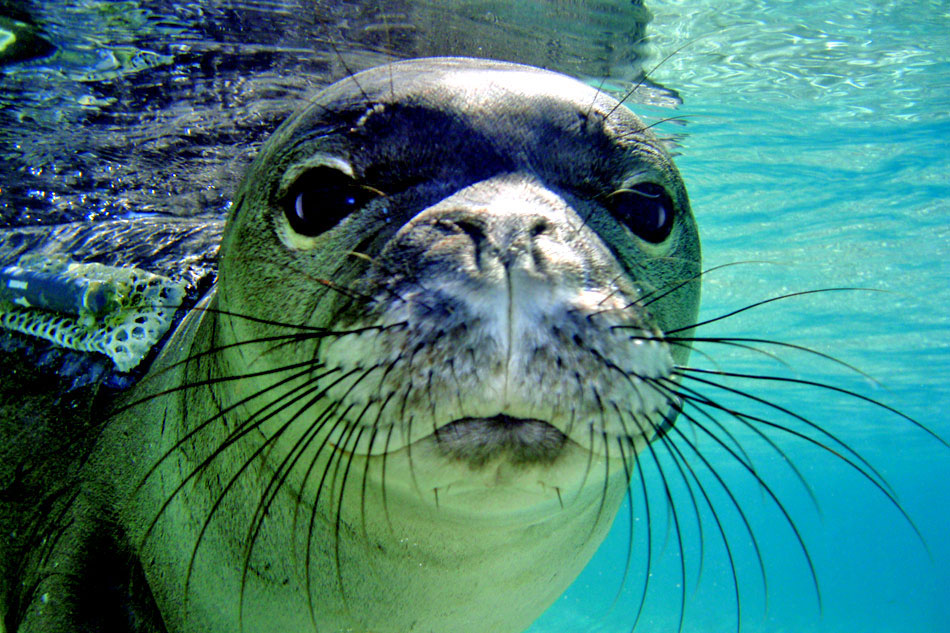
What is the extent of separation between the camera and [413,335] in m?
1.41

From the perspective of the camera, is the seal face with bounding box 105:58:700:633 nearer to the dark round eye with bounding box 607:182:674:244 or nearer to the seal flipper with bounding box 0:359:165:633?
the dark round eye with bounding box 607:182:674:244

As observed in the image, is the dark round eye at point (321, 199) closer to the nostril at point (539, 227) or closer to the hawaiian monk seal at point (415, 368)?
the hawaiian monk seal at point (415, 368)

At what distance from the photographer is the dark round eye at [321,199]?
1997 mm

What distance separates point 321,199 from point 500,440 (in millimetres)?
1064

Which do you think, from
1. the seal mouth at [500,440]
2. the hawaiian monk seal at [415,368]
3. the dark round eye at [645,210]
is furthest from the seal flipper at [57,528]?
the dark round eye at [645,210]

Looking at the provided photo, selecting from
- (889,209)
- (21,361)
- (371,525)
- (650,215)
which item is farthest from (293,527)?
(889,209)

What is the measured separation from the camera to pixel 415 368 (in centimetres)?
141

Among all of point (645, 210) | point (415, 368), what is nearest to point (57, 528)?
point (415, 368)

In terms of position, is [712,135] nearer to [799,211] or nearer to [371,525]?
[799,211]

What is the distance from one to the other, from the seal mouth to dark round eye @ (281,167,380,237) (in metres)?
0.85

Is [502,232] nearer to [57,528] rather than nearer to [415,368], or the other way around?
[415,368]

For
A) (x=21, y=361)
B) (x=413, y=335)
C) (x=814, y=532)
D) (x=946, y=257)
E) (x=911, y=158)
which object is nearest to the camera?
(x=413, y=335)

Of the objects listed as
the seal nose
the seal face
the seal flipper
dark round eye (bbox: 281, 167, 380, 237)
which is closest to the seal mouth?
the seal face

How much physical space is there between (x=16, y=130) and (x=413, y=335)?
22.1ft
